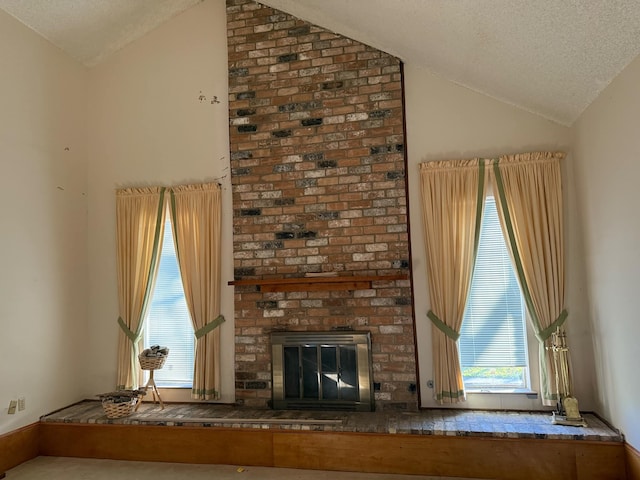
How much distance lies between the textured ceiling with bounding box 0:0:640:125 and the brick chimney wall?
1.09 feet

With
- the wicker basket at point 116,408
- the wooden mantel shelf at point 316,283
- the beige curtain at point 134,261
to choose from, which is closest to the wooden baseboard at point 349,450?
the wicker basket at point 116,408

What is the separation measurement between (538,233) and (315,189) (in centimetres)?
194

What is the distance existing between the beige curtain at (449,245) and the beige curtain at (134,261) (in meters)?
2.60

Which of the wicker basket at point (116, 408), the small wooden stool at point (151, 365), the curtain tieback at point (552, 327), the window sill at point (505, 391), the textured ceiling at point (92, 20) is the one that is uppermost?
the textured ceiling at point (92, 20)

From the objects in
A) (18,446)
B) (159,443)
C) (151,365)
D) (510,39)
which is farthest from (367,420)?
(510,39)

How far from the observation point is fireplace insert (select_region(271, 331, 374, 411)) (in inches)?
153

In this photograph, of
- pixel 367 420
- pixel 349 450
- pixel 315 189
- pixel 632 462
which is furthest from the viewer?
pixel 315 189

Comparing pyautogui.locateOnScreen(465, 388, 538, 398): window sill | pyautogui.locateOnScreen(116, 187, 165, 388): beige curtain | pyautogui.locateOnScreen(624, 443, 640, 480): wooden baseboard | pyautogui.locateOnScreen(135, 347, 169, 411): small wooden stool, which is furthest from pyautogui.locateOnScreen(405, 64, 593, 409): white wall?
pyautogui.locateOnScreen(116, 187, 165, 388): beige curtain

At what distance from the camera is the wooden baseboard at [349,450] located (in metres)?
3.12

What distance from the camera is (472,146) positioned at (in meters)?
3.95

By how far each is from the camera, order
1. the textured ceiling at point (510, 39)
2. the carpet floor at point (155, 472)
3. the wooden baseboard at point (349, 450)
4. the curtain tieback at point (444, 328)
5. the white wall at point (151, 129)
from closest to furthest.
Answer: the textured ceiling at point (510, 39), the wooden baseboard at point (349, 450), the carpet floor at point (155, 472), the curtain tieback at point (444, 328), the white wall at point (151, 129)

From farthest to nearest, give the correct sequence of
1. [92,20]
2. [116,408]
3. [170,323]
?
[170,323] < [92,20] < [116,408]

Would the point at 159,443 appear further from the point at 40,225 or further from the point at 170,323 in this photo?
the point at 40,225

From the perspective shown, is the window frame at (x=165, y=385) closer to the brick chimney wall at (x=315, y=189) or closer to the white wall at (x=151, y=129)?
the white wall at (x=151, y=129)
